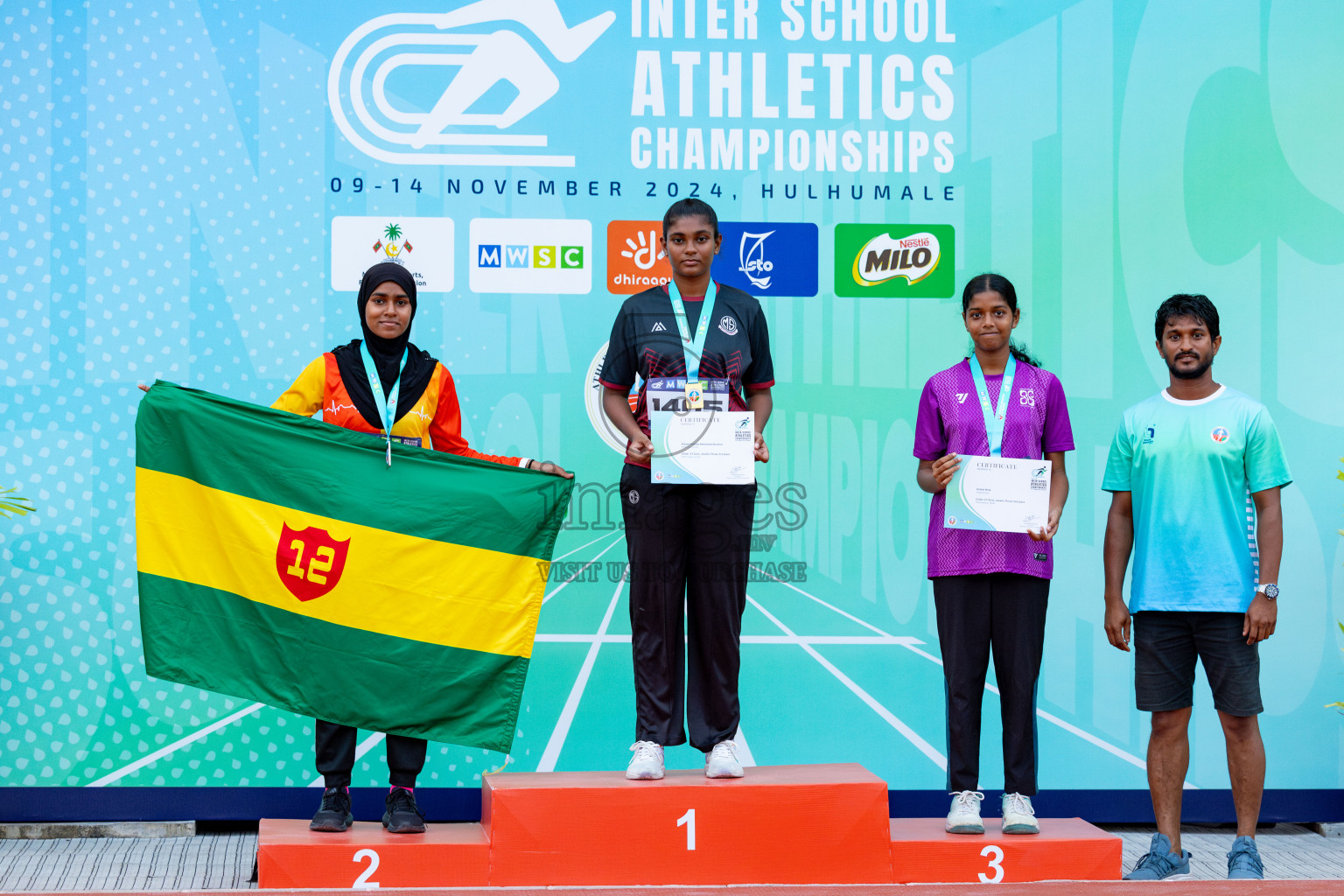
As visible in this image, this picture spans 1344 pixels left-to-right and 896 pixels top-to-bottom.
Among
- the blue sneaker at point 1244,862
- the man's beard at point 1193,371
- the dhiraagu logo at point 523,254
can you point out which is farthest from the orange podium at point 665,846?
the dhiraagu logo at point 523,254

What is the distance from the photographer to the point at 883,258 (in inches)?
145

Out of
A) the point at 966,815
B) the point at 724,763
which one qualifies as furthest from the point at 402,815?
the point at 966,815

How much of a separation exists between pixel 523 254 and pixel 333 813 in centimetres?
183

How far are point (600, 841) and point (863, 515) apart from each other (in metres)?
1.52

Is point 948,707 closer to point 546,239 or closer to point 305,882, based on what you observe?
point 305,882

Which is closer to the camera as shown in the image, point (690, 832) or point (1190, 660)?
point (690, 832)

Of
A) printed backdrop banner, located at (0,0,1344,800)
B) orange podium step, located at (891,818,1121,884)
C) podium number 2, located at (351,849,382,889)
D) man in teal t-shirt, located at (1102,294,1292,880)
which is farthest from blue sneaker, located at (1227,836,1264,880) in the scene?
podium number 2, located at (351,849,382,889)

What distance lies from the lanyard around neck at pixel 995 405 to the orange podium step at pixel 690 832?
3.08ft

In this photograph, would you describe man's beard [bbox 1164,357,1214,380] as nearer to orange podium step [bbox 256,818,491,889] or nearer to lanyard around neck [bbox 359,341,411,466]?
lanyard around neck [bbox 359,341,411,466]

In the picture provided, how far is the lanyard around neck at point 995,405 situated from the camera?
2893mm

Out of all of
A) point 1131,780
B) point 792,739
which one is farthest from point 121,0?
point 1131,780

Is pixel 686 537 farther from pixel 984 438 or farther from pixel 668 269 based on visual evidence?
pixel 668 269

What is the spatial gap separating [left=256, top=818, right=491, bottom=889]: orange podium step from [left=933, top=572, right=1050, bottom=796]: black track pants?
126 centimetres

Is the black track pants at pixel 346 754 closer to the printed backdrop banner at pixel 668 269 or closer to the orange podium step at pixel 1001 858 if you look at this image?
the printed backdrop banner at pixel 668 269
